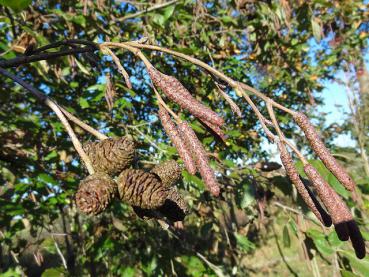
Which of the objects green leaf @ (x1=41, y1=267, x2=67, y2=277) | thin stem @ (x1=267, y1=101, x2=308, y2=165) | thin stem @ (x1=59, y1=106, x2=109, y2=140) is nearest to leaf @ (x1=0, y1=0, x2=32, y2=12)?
thin stem @ (x1=59, y1=106, x2=109, y2=140)

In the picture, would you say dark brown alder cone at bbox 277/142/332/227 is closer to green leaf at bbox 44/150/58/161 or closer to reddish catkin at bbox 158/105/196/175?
reddish catkin at bbox 158/105/196/175

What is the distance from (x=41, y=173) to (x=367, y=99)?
11238 mm

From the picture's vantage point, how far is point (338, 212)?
3.20 feet

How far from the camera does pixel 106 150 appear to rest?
101 cm

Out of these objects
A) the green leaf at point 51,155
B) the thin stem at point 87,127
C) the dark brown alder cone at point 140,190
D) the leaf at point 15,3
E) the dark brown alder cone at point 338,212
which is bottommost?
the dark brown alder cone at point 338,212

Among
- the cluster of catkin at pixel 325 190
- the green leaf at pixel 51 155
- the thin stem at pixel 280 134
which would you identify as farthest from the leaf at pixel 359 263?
the green leaf at pixel 51 155

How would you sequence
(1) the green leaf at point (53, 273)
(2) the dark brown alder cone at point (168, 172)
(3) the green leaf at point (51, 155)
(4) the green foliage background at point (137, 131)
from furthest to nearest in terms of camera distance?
(3) the green leaf at point (51, 155) < (1) the green leaf at point (53, 273) < (4) the green foliage background at point (137, 131) < (2) the dark brown alder cone at point (168, 172)

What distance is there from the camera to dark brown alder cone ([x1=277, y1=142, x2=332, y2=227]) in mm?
982

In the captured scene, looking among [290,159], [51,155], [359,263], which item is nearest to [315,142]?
[290,159]

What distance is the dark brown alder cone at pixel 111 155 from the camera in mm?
1010

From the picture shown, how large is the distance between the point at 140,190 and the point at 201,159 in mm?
180

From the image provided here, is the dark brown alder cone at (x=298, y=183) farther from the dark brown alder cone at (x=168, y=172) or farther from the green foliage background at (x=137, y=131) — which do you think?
the green foliage background at (x=137, y=131)

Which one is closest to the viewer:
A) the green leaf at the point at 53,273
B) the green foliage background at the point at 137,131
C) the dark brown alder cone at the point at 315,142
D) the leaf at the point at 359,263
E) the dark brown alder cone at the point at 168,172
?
the dark brown alder cone at the point at 315,142

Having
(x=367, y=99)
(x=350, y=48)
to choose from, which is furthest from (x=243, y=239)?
(x=367, y=99)
